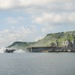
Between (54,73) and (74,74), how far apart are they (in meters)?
8.59

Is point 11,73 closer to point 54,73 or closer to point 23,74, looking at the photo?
point 23,74

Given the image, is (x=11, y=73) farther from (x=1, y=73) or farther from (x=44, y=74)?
(x=44, y=74)

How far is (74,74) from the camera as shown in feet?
357

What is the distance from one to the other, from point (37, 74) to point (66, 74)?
31.1 ft

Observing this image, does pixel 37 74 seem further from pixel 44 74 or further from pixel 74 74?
pixel 74 74

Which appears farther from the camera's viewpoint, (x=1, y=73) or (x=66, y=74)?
(x=1, y=73)

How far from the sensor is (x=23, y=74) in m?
113

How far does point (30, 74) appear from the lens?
113438mm

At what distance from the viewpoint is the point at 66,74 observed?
110 meters

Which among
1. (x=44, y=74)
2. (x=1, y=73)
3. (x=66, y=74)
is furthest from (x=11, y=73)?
(x=66, y=74)

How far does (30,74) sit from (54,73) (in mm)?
7899

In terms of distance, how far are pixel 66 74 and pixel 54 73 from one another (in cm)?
604

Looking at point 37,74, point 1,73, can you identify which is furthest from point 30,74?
point 1,73

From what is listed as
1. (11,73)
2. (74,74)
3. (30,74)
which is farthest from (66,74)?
(11,73)
